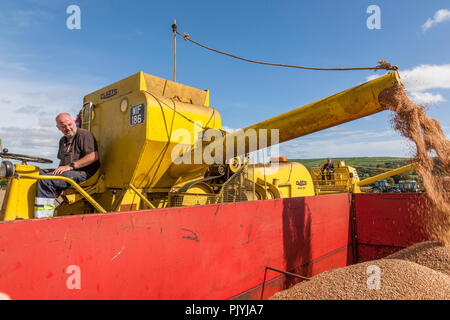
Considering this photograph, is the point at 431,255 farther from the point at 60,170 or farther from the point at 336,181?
the point at 336,181

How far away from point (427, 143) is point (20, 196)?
4222mm

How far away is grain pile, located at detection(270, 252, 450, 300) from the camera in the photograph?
92.6 inches

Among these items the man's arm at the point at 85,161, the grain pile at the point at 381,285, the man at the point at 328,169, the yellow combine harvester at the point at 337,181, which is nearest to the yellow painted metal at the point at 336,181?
the yellow combine harvester at the point at 337,181

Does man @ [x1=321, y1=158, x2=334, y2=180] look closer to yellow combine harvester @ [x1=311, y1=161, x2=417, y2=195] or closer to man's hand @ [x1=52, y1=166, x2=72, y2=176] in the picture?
yellow combine harvester @ [x1=311, y1=161, x2=417, y2=195]

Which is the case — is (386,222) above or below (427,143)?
below

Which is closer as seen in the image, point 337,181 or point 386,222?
point 386,222

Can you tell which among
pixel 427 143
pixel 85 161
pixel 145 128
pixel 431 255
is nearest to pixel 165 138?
pixel 145 128

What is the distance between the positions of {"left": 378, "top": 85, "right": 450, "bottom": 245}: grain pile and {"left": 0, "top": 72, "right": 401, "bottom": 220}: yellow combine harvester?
17 cm

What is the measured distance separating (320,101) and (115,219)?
8.52 feet

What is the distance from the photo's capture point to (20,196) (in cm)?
300

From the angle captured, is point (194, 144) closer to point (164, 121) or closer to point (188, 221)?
point (164, 121)

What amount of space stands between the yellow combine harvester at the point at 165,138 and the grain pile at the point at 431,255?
1.57 metres

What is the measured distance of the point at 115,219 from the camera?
5.82 feet
